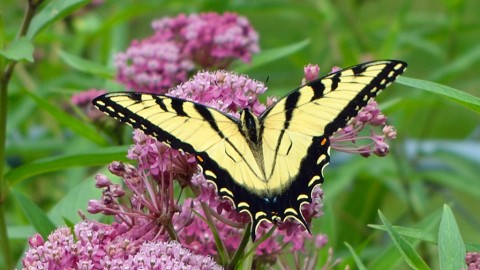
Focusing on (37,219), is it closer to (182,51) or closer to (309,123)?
(309,123)

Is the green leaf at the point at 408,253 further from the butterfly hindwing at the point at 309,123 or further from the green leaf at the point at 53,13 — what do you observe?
the green leaf at the point at 53,13

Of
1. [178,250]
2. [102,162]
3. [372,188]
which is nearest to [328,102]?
[178,250]

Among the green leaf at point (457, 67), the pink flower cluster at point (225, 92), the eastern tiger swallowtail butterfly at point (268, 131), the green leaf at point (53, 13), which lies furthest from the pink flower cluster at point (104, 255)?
the green leaf at point (457, 67)

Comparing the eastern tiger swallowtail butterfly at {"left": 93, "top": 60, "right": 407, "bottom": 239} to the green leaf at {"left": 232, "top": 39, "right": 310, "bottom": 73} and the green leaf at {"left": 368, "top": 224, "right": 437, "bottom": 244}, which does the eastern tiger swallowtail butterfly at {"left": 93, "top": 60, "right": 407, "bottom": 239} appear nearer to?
the green leaf at {"left": 368, "top": 224, "right": 437, "bottom": 244}

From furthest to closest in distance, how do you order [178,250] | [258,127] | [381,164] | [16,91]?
[381,164], [16,91], [258,127], [178,250]

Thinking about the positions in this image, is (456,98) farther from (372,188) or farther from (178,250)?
(372,188)

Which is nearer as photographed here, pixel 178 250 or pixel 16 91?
pixel 178 250

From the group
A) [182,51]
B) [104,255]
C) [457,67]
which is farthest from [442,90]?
[457,67]
